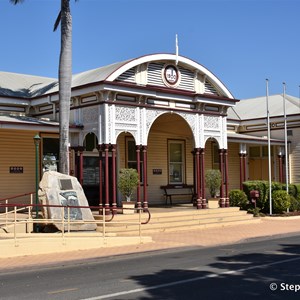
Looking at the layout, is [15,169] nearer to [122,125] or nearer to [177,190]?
[122,125]

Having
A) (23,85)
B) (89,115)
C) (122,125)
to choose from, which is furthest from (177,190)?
(23,85)

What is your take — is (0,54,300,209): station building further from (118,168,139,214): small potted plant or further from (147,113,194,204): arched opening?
(118,168,139,214): small potted plant

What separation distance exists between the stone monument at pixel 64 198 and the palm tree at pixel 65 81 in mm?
1642

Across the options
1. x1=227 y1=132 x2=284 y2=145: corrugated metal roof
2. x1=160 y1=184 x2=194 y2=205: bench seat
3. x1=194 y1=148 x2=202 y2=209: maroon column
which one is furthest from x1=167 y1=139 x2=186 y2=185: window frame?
x1=194 y1=148 x2=202 y2=209: maroon column

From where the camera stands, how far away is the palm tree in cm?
1947

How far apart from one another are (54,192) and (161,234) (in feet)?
14.1

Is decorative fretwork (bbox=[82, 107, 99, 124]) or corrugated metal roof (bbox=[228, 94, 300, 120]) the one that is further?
corrugated metal roof (bbox=[228, 94, 300, 120])

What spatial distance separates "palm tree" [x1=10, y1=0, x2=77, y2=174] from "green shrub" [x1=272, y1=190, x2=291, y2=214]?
11316mm

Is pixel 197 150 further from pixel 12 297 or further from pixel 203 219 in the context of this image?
pixel 12 297

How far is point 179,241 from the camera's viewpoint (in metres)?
17.2

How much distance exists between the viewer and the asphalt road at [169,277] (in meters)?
8.84

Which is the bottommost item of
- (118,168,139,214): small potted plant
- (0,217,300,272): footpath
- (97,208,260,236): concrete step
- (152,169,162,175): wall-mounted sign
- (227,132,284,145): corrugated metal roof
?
(0,217,300,272): footpath

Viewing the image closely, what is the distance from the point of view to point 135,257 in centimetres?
1437

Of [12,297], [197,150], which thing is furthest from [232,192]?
[12,297]
